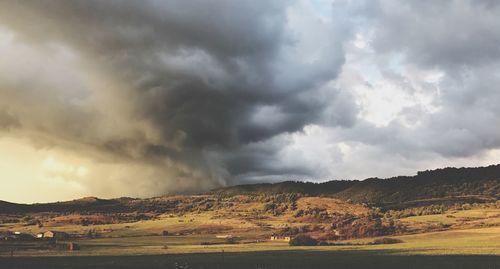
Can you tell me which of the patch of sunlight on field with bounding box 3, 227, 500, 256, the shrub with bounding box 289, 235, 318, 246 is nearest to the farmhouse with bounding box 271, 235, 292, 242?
the shrub with bounding box 289, 235, 318, 246

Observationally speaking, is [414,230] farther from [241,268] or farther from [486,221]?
[241,268]

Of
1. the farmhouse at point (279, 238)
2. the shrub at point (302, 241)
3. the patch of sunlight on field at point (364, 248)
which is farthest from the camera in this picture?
the farmhouse at point (279, 238)

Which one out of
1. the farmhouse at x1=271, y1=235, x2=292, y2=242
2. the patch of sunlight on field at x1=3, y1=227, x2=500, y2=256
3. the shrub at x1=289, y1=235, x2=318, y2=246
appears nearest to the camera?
the patch of sunlight on field at x1=3, y1=227, x2=500, y2=256

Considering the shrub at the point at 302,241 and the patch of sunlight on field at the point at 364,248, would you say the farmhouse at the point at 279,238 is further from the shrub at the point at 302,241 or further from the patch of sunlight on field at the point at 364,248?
the patch of sunlight on field at the point at 364,248

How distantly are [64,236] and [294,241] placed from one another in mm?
78507

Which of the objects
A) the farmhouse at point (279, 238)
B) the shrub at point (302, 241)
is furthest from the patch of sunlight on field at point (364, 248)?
the farmhouse at point (279, 238)

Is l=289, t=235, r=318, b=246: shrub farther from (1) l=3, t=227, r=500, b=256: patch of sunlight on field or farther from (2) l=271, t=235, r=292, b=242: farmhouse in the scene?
(2) l=271, t=235, r=292, b=242: farmhouse

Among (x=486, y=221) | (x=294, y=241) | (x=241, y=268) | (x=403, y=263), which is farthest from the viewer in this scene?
(x=486, y=221)

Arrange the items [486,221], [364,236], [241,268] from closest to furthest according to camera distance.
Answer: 1. [241,268]
2. [364,236]
3. [486,221]

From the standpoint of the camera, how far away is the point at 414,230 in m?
167

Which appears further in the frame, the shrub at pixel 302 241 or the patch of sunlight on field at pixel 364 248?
the shrub at pixel 302 241

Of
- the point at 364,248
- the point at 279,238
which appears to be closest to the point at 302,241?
the point at 364,248

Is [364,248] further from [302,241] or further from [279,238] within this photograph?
[279,238]

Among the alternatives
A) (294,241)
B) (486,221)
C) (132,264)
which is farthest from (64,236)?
(486,221)
